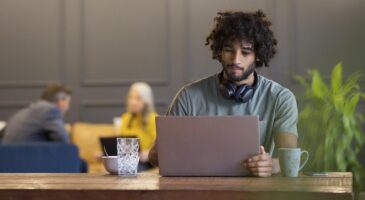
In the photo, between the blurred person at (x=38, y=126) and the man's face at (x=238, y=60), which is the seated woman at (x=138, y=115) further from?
the man's face at (x=238, y=60)

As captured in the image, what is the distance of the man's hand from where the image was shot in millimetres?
2023

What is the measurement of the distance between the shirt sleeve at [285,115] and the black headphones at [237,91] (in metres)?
0.10

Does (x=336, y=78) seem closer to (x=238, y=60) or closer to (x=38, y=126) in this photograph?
(x=38, y=126)

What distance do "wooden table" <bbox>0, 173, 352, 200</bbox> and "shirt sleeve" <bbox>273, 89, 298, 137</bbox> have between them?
0.36 meters

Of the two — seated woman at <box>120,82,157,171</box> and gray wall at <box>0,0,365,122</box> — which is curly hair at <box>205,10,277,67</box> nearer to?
seated woman at <box>120,82,157,171</box>

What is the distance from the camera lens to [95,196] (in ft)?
6.01

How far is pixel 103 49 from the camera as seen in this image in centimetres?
646

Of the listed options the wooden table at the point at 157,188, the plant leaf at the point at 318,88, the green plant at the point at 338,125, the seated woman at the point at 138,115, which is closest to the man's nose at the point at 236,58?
the wooden table at the point at 157,188

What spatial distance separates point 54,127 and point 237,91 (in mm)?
2843

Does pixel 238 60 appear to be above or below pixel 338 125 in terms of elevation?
above

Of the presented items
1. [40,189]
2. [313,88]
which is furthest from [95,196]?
[313,88]

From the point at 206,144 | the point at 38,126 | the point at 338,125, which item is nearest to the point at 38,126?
the point at 38,126

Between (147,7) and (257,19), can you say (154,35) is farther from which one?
(257,19)

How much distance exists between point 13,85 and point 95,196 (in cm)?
493
